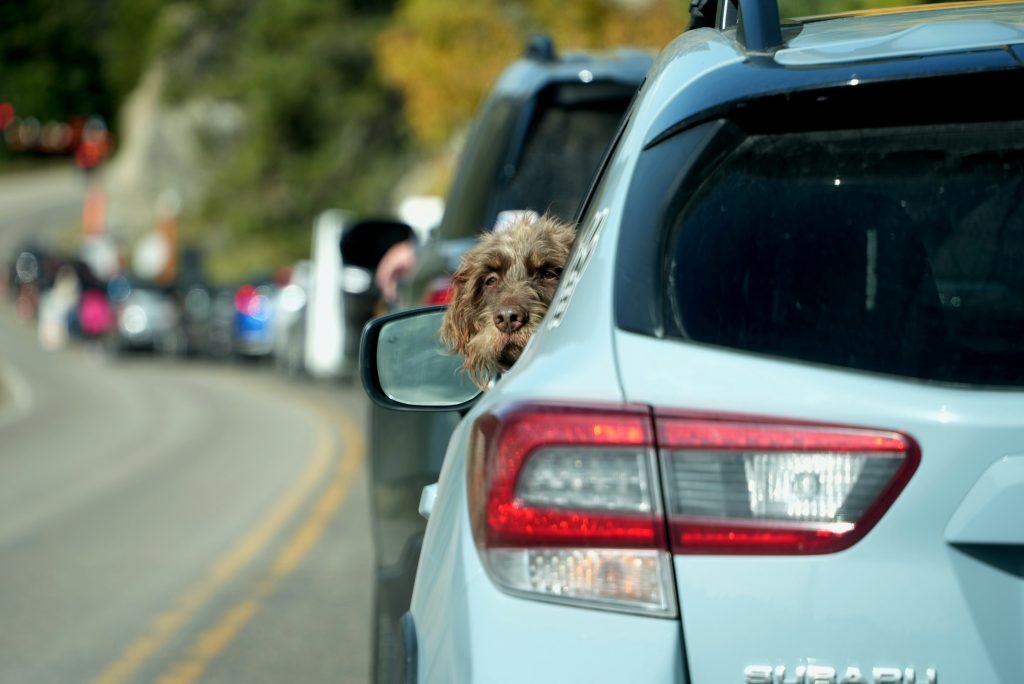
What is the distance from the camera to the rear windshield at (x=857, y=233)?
7.69ft

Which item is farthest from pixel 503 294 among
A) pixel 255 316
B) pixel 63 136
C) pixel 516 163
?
pixel 63 136

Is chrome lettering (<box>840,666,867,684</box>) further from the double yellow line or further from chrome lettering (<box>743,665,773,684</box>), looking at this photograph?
the double yellow line

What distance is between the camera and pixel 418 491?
4.91 metres

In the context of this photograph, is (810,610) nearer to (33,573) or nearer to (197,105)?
(33,573)

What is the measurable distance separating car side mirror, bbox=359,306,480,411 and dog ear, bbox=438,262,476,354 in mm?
31

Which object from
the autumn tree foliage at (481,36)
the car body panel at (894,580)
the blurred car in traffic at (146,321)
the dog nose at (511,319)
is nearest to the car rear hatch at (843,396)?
the car body panel at (894,580)

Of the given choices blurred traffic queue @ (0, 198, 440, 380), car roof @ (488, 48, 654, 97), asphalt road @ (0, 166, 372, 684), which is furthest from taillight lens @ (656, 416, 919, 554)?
blurred traffic queue @ (0, 198, 440, 380)

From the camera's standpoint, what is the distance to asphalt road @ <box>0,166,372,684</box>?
8.05 meters

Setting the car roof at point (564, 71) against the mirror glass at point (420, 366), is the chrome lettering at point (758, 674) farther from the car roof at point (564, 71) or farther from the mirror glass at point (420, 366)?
the car roof at point (564, 71)

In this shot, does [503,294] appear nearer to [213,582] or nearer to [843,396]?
[843,396]

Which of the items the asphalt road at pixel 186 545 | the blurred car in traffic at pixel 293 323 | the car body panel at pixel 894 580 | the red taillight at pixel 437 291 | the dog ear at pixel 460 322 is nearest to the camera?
the car body panel at pixel 894 580

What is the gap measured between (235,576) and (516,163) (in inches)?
204

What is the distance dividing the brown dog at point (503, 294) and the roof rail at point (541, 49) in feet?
8.48

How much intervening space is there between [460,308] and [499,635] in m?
1.50
